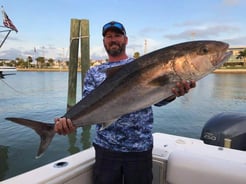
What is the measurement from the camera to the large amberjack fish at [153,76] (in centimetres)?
200

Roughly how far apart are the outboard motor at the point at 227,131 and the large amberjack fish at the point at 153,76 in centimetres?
278

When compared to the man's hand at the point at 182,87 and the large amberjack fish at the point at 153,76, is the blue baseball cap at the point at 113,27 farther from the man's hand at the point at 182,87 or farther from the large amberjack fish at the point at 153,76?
the man's hand at the point at 182,87

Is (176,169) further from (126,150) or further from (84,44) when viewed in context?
(84,44)

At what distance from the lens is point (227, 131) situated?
176 inches

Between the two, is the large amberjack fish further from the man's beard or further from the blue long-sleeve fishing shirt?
the man's beard

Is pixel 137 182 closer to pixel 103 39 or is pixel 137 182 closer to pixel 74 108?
pixel 74 108

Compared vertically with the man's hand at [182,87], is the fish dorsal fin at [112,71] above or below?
above

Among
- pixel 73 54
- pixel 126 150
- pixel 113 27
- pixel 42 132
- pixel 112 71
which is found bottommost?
pixel 126 150

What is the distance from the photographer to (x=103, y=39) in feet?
9.20

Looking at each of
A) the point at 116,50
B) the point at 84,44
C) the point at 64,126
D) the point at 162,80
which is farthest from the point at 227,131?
the point at 84,44

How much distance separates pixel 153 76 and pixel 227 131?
2.97 m

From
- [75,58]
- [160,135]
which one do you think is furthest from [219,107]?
[160,135]

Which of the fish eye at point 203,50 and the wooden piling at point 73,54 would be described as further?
the wooden piling at point 73,54

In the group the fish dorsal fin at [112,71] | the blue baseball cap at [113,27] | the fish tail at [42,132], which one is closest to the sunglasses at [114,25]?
the blue baseball cap at [113,27]
